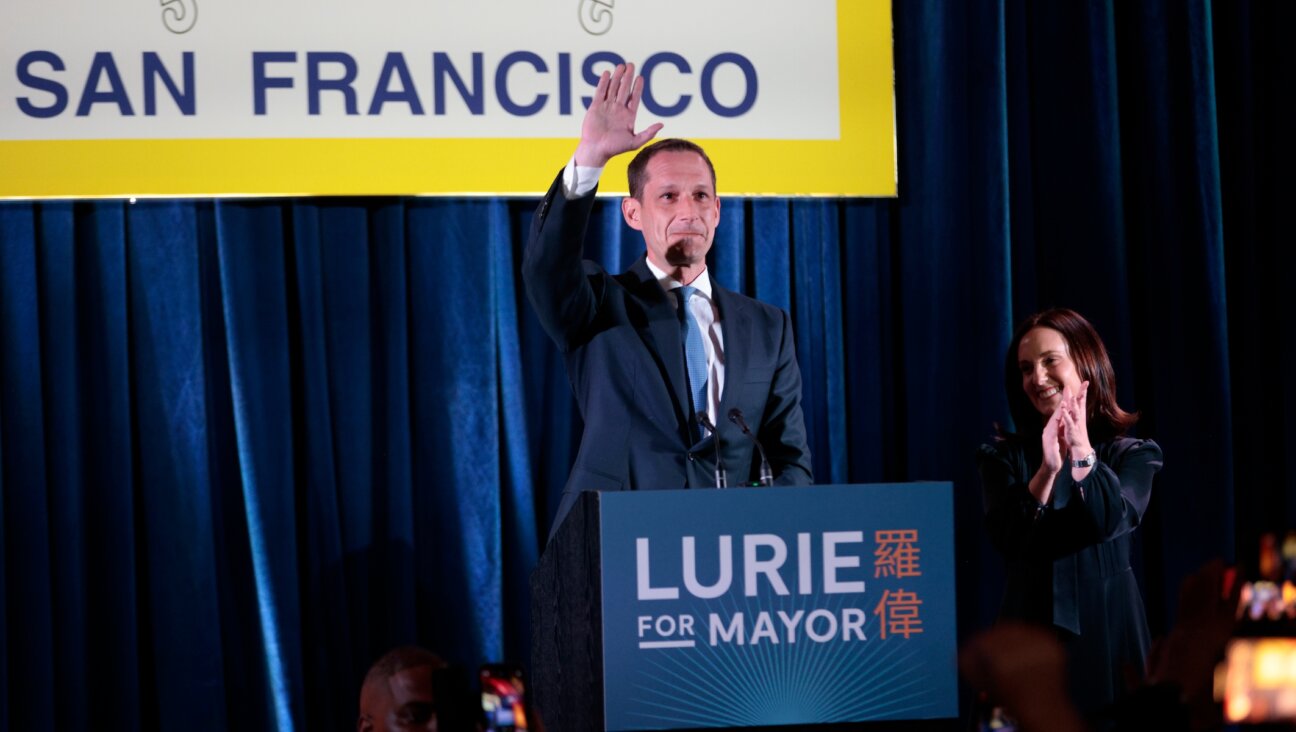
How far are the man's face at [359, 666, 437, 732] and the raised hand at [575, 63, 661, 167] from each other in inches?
35.4

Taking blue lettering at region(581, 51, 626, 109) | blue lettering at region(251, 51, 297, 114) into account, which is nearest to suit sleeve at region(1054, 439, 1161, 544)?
blue lettering at region(581, 51, 626, 109)

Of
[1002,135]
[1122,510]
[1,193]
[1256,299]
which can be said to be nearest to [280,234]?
[1,193]

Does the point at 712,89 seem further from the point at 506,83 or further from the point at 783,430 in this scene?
the point at 783,430

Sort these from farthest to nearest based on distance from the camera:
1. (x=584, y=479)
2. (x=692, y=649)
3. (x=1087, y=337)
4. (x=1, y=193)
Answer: (x=1, y=193)
(x=1087, y=337)
(x=584, y=479)
(x=692, y=649)

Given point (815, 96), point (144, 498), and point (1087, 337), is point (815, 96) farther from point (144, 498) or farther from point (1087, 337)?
point (144, 498)

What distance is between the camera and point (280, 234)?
4.13 metres

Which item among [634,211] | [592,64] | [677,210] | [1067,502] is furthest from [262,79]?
[1067,502]

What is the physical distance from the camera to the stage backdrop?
4.00 metres

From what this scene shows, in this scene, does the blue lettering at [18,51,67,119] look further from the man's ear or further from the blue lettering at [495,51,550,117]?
the man's ear

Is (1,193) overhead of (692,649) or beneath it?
overhead

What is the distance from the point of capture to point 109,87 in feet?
13.2

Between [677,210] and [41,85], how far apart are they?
191cm

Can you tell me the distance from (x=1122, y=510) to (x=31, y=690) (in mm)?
2720

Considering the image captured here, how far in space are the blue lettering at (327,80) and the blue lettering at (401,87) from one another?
6 centimetres
